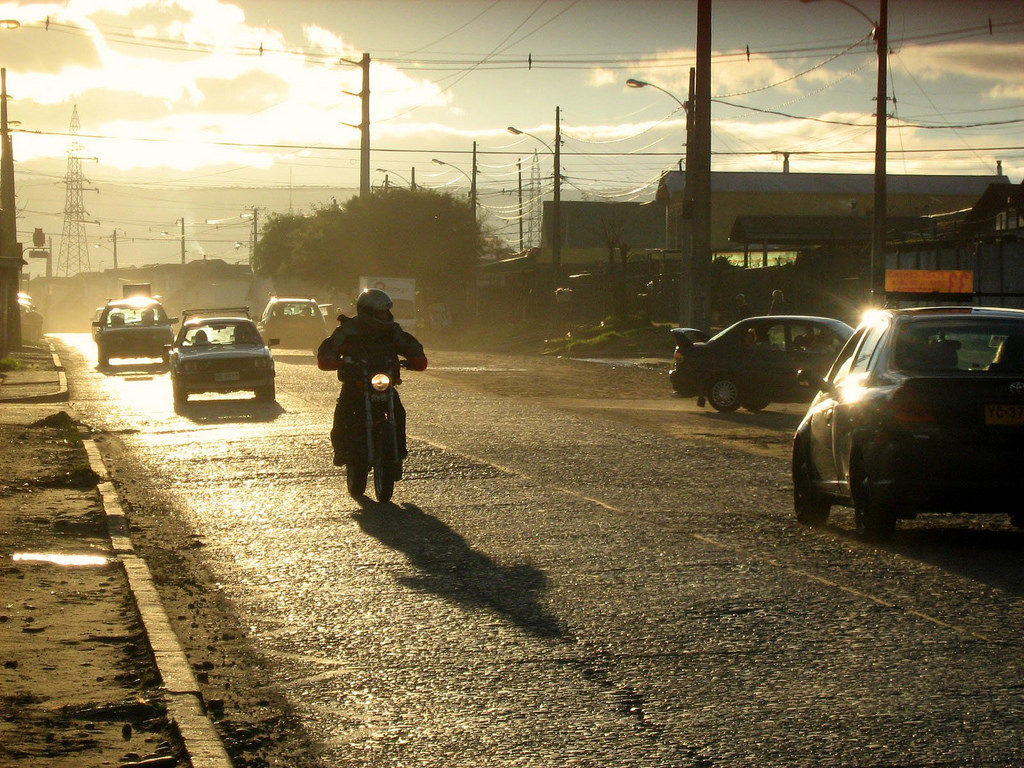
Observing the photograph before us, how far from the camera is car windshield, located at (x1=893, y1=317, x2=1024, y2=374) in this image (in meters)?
9.78

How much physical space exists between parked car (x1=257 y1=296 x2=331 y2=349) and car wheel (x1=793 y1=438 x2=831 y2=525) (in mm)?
34529

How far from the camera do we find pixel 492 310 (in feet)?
232

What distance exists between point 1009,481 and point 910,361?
3.64 ft

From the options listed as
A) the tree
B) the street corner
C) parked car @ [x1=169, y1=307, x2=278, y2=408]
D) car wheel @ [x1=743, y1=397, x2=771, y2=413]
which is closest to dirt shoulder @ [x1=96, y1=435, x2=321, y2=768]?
parked car @ [x1=169, y1=307, x2=278, y2=408]

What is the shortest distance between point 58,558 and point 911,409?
5803mm

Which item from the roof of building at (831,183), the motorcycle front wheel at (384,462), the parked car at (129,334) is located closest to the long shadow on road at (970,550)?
the motorcycle front wheel at (384,462)

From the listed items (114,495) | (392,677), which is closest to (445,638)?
(392,677)

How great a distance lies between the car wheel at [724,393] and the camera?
22.9 metres

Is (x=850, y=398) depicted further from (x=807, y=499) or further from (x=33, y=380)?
(x=33, y=380)

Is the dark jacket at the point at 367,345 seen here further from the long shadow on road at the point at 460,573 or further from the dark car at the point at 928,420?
the dark car at the point at 928,420

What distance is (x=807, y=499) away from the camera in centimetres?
1088

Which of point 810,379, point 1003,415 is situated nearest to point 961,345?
point 1003,415

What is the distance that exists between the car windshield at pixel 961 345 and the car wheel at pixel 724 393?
12758 mm

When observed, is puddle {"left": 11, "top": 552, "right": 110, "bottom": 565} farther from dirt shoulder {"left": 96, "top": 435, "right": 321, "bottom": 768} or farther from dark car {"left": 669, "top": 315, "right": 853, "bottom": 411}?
dark car {"left": 669, "top": 315, "right": 853, "bottom": 411}
